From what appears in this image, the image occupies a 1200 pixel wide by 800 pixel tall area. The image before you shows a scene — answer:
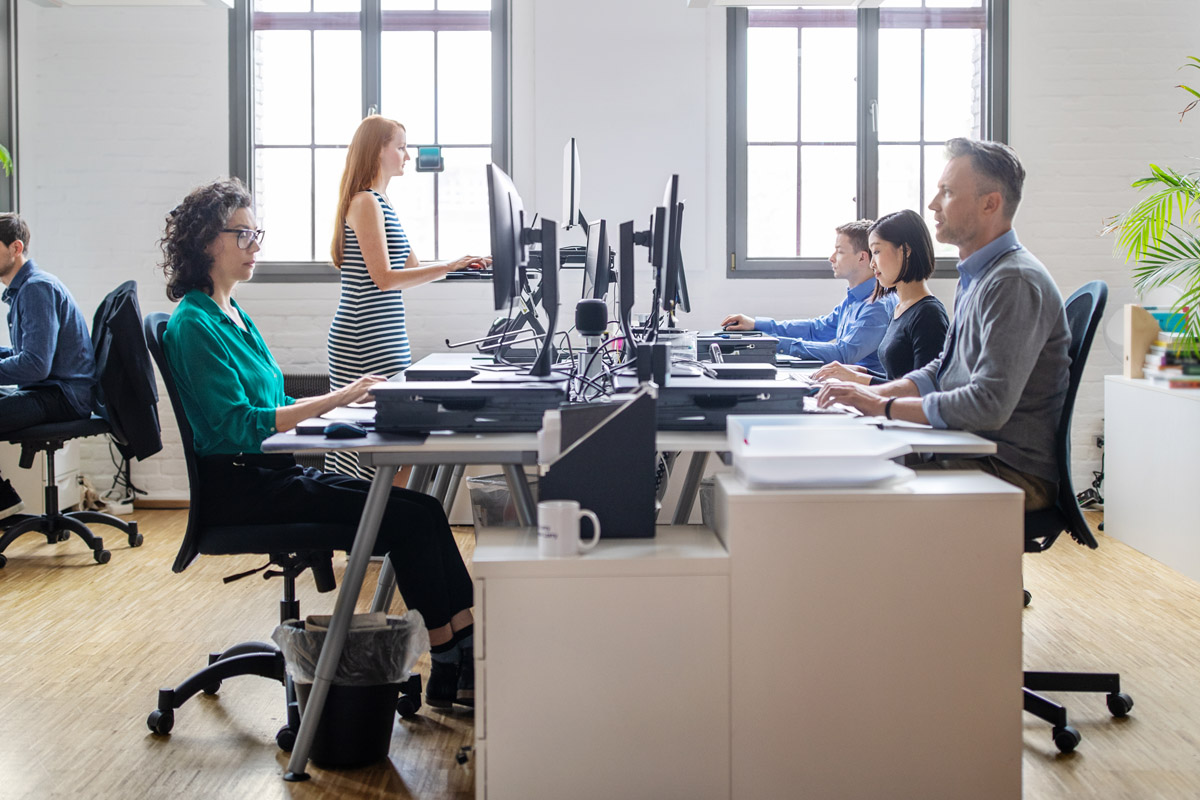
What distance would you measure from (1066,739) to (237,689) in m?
1.90

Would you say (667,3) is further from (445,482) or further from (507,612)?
(507,612)

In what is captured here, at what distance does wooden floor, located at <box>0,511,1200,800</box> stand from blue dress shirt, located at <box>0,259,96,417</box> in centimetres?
65

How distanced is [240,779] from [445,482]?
1081 mm

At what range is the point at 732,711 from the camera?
182 centimetres

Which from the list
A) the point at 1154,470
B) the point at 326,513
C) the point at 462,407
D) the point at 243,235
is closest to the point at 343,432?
the point at 462,407

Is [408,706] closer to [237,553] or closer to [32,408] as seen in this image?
[237,553]

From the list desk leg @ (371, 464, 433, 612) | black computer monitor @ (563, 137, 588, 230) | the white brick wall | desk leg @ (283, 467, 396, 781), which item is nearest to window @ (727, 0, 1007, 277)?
the white brick wall

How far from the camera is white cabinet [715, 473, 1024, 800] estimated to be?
1.82m

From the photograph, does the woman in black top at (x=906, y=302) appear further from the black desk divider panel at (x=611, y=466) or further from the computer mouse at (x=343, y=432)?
the computer mouse at (x=343, y=432)

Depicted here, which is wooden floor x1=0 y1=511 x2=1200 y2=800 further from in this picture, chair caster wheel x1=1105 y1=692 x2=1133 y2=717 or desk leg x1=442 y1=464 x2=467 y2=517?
desk leg x1=442 y1=464 x2=467 y2=517

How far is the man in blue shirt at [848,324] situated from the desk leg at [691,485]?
0.95 metres

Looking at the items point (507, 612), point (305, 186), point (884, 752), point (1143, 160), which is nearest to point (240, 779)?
point (507, 612)

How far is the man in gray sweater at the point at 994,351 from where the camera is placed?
85.3 inches

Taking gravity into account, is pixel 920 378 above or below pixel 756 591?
above
